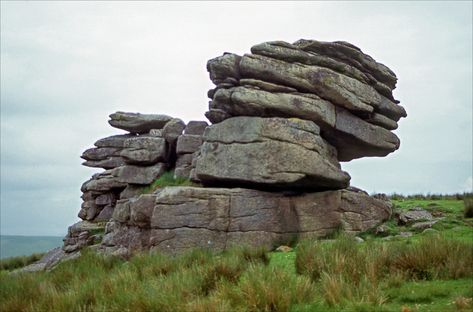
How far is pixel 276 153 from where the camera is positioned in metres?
17.1

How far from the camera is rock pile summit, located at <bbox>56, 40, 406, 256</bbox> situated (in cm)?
1681

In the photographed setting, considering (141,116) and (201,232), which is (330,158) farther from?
(141,116)

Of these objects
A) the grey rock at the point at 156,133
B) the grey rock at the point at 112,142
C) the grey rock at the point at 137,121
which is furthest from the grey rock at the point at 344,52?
the grey rock at the point at 112,142

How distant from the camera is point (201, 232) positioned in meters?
16.5

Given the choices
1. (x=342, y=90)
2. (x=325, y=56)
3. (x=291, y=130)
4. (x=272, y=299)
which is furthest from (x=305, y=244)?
(x=325, y=56)

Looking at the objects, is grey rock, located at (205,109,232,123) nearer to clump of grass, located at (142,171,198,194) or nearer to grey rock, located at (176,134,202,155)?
clump of grass, located at (142,171,198,194)

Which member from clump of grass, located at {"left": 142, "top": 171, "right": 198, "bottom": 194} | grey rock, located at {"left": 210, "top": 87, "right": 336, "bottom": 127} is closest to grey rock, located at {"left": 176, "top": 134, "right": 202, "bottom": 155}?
clump of grass, located at {"left": 142, "top": 171, "right": 198, "bottom": 194}

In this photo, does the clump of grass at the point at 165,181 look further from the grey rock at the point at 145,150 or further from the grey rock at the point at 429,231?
the grey rock at the point at 429,231

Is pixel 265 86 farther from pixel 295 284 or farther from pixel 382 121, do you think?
pixel 295 284

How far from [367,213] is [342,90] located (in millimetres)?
5299

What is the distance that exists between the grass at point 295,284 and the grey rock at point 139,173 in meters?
10.4

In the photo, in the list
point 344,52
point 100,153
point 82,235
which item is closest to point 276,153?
point 344,52

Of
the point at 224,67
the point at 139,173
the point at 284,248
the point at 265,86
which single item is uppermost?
the point at 224,67

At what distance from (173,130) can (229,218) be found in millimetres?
9166
